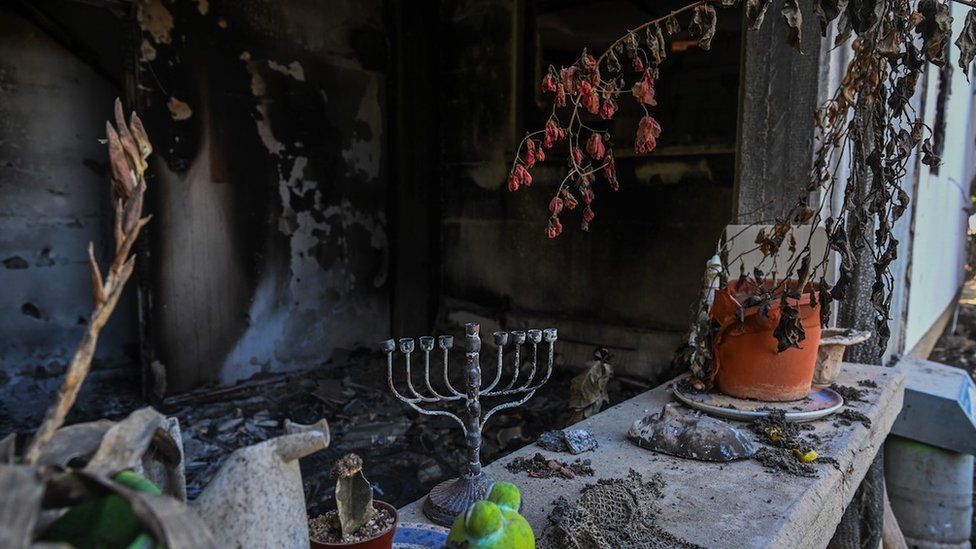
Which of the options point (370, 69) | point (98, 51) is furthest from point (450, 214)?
point (98, 51)

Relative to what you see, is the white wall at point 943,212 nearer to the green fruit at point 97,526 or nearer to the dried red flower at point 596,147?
the dried red flower at point 596,147

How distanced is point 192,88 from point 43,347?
2.66 m

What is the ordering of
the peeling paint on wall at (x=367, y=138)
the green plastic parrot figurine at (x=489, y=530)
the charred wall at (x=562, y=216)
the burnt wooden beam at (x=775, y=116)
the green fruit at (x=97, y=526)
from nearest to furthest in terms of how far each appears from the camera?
the green fruit at (x=97, y=526), the green plastic parrot figurine at (x=489, y=530), the burnt wooden beam at (x=775, y=116), the charred wall at (x=562, y=216), the peeling paint on wall at (x=367, y=138)

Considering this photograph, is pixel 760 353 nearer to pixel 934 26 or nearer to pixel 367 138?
pixel 934 26

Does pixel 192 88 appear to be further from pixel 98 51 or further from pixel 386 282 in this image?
pixel 386 282

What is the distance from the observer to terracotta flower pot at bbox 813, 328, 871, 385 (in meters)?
2.58

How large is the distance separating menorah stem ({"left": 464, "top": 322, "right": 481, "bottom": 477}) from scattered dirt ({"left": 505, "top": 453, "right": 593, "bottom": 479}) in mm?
271

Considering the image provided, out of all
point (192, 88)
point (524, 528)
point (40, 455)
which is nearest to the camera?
point (40, 455)

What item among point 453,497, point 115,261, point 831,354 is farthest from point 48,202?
point 831,354

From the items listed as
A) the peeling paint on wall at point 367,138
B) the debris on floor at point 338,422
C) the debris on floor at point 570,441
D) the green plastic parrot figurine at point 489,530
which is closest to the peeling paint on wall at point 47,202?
the debris on floor at point 338,422

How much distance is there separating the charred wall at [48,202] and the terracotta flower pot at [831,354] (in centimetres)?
536

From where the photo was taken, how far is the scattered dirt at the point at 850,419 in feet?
7.23

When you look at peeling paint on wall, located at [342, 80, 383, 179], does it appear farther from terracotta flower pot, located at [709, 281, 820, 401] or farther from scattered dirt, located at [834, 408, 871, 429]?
scattered dirt, located at [834, 408, 871, 429]

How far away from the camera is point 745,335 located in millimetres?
2295
